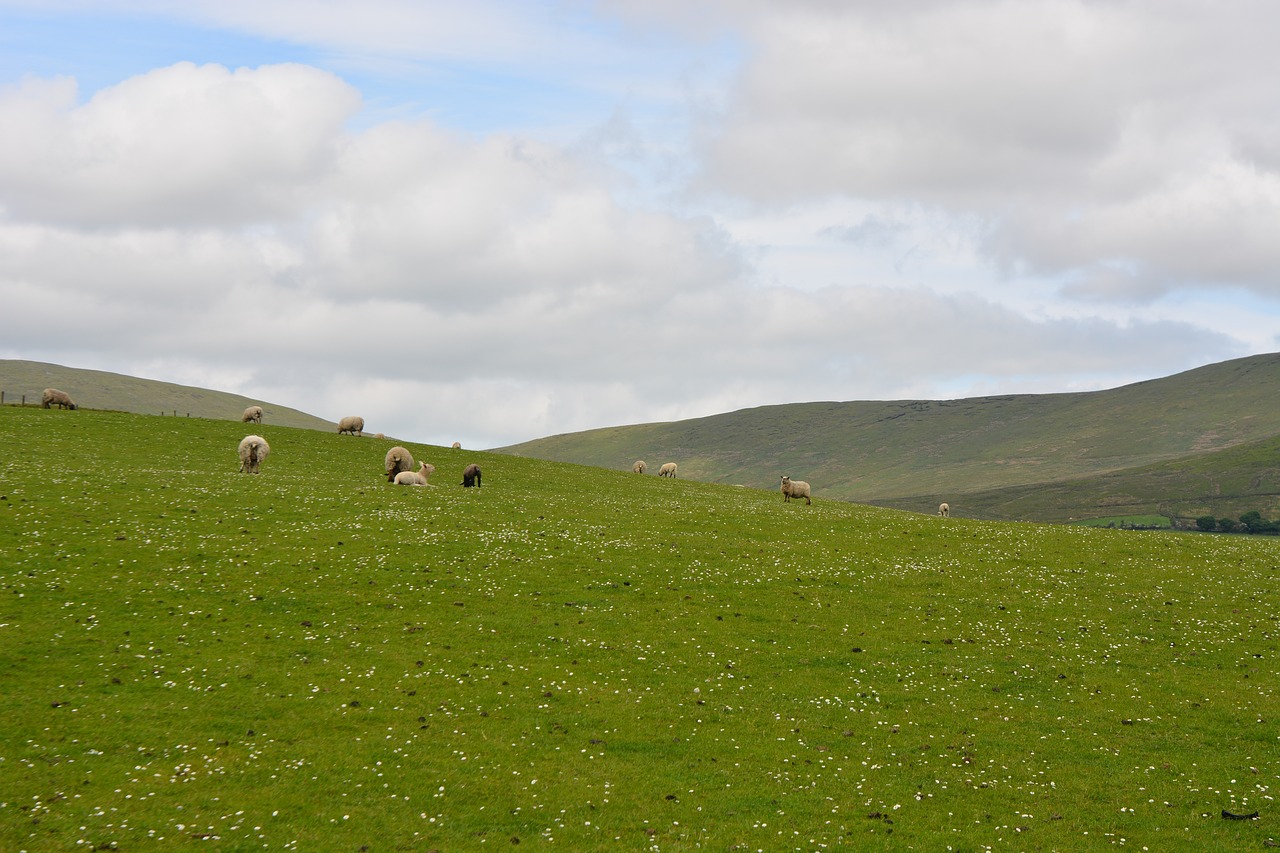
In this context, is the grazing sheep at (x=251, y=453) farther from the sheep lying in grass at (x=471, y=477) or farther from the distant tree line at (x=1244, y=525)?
the distant tree line at (x=1244, y=525)

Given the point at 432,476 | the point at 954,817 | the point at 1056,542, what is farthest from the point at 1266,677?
the point at 432,476

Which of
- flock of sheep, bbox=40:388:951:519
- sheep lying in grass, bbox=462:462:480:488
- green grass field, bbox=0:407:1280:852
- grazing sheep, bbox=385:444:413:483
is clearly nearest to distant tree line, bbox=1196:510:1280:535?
flock of sheep, bbox=40:388:951:519

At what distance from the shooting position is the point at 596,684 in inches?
909

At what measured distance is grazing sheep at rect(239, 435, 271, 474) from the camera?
53812 mm

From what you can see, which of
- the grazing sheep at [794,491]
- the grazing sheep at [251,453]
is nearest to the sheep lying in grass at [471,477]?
the grazing sheep at [251,453]

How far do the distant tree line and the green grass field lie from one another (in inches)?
7240

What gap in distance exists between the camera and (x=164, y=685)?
2086 centimetres

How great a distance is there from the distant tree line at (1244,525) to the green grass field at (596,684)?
184 meters

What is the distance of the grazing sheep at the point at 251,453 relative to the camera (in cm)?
5381

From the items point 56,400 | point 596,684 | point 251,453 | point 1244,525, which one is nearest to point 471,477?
point 251,453

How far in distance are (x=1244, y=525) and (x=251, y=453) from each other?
8477 inches

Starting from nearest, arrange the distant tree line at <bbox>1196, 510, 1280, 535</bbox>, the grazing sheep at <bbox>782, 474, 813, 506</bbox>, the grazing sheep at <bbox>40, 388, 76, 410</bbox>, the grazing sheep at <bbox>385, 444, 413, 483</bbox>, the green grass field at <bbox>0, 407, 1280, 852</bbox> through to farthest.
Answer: the green grass field at <bbox>0, 407, 1280, 852</bbox> < the grazing sheep at <bbox>385, 444, 413, 483</bbox> < the grazing sheep at <bbox>782, 474, 813, 506</bbox> < the grazing sheep at <bbox>40, 388, 76, 410</bbox> < the distant tree line at <bbox>1196, 510, 1280, 535</bbox>

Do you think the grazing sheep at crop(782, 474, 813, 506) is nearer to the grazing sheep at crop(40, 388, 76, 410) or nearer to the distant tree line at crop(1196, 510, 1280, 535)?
the grazing sheep at crop(40, 388, 76, 410)

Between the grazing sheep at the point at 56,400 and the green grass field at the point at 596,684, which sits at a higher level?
the grazing sheep at the point at 56,400
